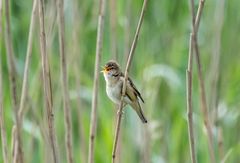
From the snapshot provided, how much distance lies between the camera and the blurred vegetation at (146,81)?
3.13m

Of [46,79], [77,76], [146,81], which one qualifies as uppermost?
[46,79]

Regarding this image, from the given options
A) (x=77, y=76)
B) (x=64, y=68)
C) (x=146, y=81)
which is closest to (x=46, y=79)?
(x=64, y=68)

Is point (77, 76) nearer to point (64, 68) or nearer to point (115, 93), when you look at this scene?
point (115, 93)

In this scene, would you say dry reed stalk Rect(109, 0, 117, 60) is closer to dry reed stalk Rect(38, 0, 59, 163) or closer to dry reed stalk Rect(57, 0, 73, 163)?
dry reed stalk Rect(57, 0, 73, 163)

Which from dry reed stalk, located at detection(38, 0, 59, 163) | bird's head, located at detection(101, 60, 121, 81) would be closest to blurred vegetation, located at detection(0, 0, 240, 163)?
bird's head, located at detection(101, 60, 121, 81)

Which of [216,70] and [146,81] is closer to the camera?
[216,70]

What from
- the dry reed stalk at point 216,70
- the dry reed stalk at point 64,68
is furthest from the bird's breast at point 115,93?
the dry reed stalk at point 216,70

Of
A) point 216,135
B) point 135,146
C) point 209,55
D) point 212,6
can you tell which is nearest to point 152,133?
point 135,146

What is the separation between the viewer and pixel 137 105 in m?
2.65

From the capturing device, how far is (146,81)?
3.45 meters

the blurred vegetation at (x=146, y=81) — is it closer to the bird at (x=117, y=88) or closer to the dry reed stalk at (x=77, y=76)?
the dry reed stalk at (x=77, y=76)

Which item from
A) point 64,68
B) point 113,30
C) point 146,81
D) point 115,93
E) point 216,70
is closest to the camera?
point 64,68

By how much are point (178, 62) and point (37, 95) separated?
845mm

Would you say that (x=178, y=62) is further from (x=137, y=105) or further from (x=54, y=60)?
(x=137, y=105)
